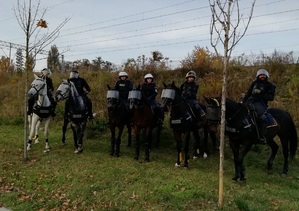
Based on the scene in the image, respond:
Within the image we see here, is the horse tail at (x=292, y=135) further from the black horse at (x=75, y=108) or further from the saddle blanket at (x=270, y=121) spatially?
the black horse at (x=75, y=108)

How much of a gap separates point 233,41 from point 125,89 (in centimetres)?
539

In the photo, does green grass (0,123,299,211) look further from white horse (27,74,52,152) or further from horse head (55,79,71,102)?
horse head (55,79,71,102)

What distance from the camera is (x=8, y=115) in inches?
761

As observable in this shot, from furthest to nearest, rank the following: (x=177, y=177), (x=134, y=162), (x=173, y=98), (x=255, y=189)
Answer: (x=134, y=162) < (x=173, y=98) < (x=177, y=177) < (x=255, y=189)

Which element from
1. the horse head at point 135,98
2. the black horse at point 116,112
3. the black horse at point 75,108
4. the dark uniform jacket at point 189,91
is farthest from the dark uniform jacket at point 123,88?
the dark uniform jacket at point 189,91

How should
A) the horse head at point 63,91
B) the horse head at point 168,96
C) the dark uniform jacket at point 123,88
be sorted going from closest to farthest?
the horse head at point 168,96
the horse head at point 63,91
the dark uniform jacket at point 123,88

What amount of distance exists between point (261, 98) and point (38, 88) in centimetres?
692

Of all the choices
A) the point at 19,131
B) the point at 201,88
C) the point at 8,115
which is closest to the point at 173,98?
the point at 201,88

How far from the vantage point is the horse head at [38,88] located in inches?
418

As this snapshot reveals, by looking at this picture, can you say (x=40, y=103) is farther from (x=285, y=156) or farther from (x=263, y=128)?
(x=285, y=156)

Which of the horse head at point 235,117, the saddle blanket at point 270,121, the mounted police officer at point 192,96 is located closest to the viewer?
the horse head at point 235,117

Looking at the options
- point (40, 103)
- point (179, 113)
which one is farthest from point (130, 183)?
point (40, 103)

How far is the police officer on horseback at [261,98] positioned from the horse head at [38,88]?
646cm

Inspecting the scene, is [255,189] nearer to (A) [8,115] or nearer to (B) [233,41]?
(B) [233,41]
